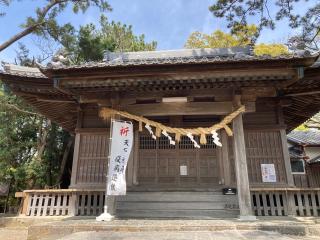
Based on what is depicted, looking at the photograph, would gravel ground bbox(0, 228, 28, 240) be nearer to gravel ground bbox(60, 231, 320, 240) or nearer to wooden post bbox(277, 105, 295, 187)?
gravel ground bbox(60, 231, 320, 240)

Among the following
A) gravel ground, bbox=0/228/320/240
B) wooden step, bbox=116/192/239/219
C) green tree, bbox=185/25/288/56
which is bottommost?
gravel ground, bbox=0/228/320/240

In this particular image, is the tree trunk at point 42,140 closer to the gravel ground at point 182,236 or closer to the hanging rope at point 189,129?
the hanging rope at point 189,129

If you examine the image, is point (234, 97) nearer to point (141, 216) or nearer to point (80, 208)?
point (141, 216)

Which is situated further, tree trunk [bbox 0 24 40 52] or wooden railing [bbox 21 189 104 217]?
tree trunk [bbox 0 24 40 52]

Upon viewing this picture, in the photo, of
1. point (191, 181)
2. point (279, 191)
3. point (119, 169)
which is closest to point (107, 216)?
point (119, 169)

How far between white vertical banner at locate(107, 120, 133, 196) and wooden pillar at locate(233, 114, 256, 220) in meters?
3.07

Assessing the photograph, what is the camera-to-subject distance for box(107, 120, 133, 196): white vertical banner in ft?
24.0

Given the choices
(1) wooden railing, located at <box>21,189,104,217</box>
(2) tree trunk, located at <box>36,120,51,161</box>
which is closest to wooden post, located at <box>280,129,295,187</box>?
(1) wooden railing, located at <box>21,189,104,217</box>

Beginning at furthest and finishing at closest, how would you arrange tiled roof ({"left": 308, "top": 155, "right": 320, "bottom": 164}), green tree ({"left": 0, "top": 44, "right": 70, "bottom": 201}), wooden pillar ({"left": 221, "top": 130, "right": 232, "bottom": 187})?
tiled roof ({"left": 308, "top": 155, "right": 320, "bottom": 164}) < green tree ({"left": 0, "top": 44, "right": 70, "bottom": 201}) < wooden pillar ({"left": 221, "top": 130, "right": 232, "bottom": 187})

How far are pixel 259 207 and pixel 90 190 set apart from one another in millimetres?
5680

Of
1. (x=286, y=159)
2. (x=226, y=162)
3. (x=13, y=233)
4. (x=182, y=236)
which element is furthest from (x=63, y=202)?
(x=286, y=159)

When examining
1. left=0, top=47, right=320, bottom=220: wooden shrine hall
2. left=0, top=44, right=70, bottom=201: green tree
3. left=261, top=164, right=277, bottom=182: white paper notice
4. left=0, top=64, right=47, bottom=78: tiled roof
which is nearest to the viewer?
left=0, top=47, right=320, bottom=220: wooden shrine hall

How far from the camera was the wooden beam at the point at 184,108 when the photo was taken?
824 cm

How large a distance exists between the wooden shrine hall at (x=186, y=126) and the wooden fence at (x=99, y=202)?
0.11 ft
